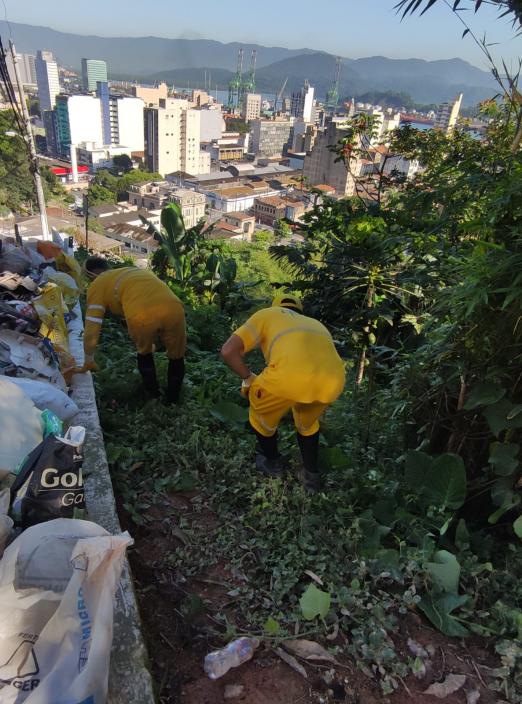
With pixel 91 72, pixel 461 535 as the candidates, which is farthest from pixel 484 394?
pixel 91 72

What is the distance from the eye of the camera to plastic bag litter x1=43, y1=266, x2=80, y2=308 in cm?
440

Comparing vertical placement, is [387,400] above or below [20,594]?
below

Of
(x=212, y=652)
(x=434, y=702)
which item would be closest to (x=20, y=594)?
(x=212, y=652)

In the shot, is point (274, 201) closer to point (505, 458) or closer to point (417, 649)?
point (505, 458)

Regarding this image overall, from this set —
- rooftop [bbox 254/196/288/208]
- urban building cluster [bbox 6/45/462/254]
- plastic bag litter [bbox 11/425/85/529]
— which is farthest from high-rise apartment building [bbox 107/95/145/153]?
plastic bag litter [bbox 11/425/85/529]

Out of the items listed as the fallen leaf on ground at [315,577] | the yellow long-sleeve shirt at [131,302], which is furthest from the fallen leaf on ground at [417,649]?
the yellow long-sleeve shirt at [131,302]

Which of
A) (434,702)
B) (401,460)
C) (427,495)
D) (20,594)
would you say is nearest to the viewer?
(20,594)

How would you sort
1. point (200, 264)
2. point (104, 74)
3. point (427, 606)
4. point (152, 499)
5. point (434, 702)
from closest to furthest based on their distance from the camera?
1. point (434, 702)
2. point (427, 606)
3. point (152, 499)
4. point (200, 264)
5. point (104, 74)

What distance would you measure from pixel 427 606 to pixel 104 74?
172 m

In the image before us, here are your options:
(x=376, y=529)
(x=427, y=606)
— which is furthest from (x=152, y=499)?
(x=427, y=606)

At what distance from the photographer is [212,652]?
1714 millimetres

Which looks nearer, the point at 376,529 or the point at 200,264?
the point at 376,529

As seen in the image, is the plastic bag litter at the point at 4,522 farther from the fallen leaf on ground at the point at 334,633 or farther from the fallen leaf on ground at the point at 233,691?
the fallen leaf on ground at the point at 334,633

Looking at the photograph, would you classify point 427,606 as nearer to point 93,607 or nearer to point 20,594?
point 93,607
